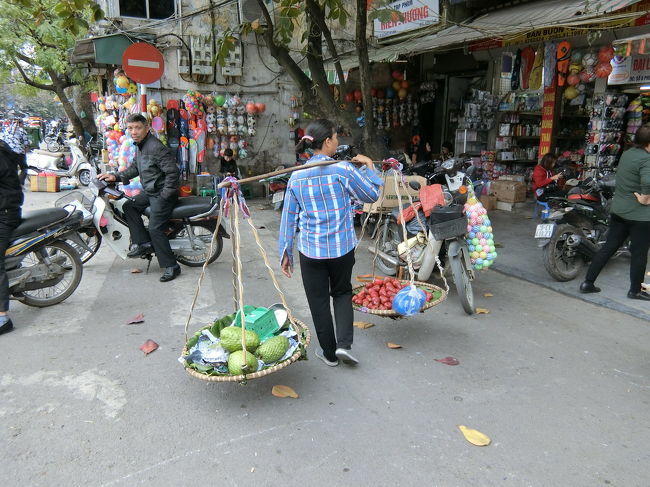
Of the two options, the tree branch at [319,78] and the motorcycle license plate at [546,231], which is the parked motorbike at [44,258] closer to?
the tree branch at [319,78]

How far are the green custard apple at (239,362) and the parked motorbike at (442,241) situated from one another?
1.49 m

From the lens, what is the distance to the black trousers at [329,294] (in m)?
3.07

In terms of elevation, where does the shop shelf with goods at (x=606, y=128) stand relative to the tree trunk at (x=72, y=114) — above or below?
below

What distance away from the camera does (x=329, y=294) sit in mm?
3199

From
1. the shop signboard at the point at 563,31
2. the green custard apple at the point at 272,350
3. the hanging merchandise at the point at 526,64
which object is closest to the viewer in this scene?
the green custard apple at the point at 272,350

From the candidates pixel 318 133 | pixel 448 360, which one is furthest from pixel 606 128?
pixel 318 133

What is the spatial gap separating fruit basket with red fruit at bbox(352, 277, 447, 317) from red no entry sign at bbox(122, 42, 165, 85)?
22.2 ft

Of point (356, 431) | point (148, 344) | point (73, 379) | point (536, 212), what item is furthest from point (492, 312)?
point (536, 212)

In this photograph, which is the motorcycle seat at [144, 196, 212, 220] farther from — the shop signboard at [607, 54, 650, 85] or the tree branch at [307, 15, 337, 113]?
the shop signboard at [607, 54, 650, 85]

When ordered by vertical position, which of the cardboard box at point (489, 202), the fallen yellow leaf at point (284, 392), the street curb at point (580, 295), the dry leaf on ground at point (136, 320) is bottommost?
the street curb at point (580, 295)

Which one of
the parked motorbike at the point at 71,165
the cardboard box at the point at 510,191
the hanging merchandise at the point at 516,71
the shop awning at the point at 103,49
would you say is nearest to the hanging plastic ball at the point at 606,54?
the hanging merchandise at the point at 516,71

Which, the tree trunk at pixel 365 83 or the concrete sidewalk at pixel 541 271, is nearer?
the concrete sidewalk at pixel 541 271

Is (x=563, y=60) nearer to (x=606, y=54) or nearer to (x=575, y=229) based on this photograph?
(x=606, y=54)

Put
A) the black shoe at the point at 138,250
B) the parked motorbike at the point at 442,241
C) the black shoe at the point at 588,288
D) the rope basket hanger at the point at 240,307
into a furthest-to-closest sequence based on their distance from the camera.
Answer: the black shoe at the point at 138,250, the black shoe at the point at 588,288, the parked motorbike at the point at 442,241, the rope basket hanger at the point at 240,307
